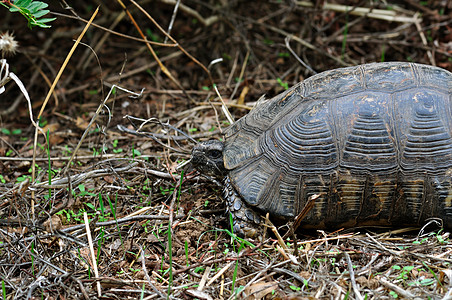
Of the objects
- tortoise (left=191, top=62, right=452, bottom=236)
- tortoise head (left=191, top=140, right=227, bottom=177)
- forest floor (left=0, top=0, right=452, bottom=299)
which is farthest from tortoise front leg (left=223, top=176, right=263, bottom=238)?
Answer: tortoise head (left=191, top=140, right=227, bottom=177)

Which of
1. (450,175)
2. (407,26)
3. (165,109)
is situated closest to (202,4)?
(165,109)

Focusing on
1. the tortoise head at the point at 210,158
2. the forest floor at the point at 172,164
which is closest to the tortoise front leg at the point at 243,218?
the forest floor at the point at 172,164

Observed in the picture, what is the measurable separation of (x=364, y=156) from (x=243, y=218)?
3.37ft

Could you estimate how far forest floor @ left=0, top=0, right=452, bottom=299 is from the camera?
3.12m

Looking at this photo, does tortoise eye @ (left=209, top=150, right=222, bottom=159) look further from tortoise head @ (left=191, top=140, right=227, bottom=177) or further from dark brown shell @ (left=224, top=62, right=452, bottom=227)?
dark brown shell @ (left=224, top=62, right=452, bottom=227)

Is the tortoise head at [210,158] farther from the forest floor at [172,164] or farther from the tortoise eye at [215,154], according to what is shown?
the forest floor at [172,164]

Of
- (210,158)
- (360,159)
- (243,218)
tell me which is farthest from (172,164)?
(360,159)

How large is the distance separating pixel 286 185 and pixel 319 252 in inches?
22.0

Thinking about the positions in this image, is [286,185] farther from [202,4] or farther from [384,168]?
[202,4]

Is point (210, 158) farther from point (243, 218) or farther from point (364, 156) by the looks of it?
point (364, 156)

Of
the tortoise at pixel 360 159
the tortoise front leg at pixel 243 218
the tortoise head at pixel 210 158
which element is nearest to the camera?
the tortoise at pixel 360 159

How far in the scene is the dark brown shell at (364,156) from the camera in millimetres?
3523

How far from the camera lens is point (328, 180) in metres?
3.57

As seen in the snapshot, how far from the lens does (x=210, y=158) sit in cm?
398
